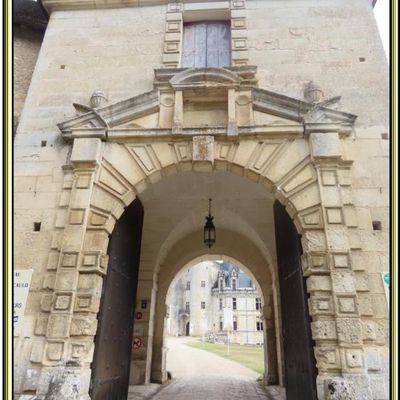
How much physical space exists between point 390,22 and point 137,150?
302 centimetres

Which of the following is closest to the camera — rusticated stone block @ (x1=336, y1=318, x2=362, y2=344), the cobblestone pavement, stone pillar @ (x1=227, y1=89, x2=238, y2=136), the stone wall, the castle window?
rusticated stone block @ (x1=336, y1=318, x2=362, y2=344)

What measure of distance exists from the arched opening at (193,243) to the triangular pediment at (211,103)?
1.52 meters

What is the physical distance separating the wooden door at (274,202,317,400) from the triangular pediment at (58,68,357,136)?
1.38 m

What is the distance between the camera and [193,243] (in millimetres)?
8797

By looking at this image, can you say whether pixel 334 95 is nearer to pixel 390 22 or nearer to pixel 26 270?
pixel 390 22

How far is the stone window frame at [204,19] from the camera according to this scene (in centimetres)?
545

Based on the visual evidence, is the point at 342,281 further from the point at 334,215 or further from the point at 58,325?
the point at 58,325

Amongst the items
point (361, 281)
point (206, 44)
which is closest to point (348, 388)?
point (361, 281)

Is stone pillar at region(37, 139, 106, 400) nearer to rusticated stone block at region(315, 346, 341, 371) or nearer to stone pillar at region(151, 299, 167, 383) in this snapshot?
rusticated stone block at region(315, 346, 341, 371)

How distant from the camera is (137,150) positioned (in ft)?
15.2

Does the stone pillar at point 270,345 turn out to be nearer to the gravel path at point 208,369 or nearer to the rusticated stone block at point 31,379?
the gravel path at point 208,369

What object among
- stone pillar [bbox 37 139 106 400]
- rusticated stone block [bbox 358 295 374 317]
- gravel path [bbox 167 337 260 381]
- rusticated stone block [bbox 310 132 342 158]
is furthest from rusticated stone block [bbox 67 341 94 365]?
gravel path [bbox 167 337 260 381]

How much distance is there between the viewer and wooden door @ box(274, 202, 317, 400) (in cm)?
400

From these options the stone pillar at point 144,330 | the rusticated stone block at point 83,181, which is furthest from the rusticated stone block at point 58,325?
the stone pillar at point 144,330
